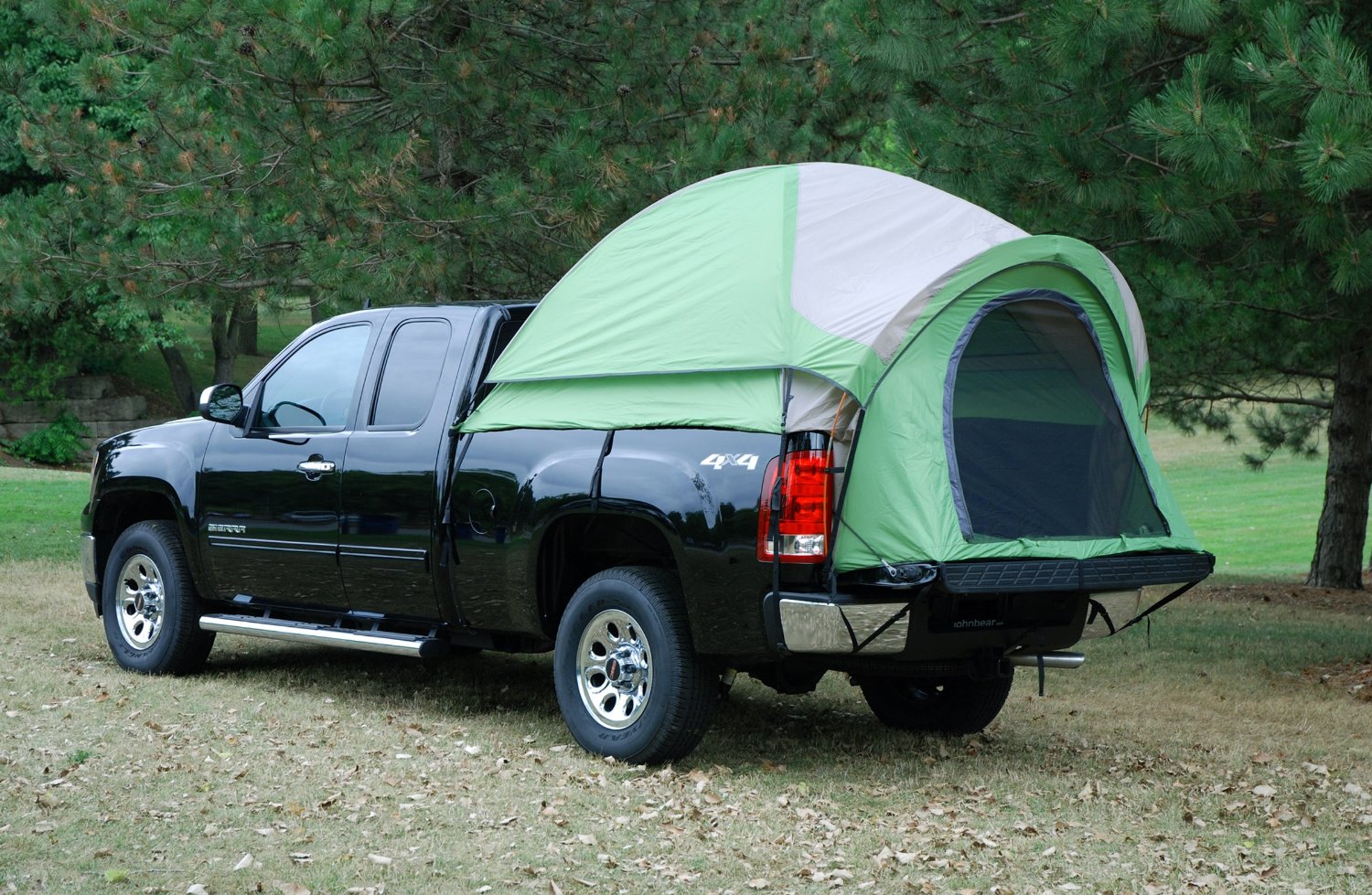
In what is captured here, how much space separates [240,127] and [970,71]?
599 cm

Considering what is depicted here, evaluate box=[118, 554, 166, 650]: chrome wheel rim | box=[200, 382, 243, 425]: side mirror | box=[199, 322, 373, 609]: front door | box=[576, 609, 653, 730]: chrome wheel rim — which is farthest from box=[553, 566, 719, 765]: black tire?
box=[118, 554, 166, 650]: chrome wheel rim

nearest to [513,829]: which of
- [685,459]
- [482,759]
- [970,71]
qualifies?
[482,759]

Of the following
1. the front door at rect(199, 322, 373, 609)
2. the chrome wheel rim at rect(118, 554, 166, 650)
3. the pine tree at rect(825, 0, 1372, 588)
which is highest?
the pine tree at rect(825, 0, 1372, 588)

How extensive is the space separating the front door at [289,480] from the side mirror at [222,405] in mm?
86

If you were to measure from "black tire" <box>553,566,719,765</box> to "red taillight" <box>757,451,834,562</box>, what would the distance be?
0.71 m

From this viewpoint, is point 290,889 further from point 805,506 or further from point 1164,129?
point 1164,129

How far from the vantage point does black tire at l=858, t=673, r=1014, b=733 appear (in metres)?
7.47

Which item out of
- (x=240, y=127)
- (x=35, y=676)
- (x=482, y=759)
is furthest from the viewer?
(x=240, y=127)

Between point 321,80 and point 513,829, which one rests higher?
point 321,80

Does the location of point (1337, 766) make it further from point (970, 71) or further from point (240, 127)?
point (240, 127)

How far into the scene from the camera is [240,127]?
12.5 metres

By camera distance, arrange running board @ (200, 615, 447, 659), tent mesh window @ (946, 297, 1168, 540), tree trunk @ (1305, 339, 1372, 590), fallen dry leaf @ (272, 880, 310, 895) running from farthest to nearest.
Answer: tree trunk @ (1305, 339, 1372, 590)
running board @ (200, 615, 447, 659)
tent mesh window @ (946, 297, 1168, 540)
fallen dry leaf @ (272, 880, 310, 895)

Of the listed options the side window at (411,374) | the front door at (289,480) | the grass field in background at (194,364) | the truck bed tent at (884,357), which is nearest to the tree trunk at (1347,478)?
the truck bed tent at (884,357)

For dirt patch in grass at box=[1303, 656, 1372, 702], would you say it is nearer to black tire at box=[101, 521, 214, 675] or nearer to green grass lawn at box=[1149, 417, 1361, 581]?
black tire at box=[101, 521, 214, 675]
